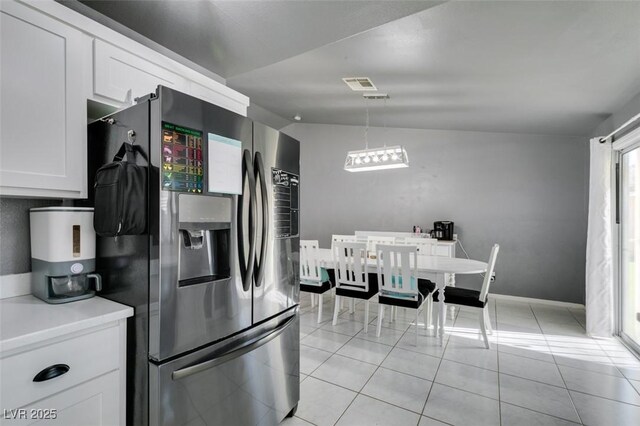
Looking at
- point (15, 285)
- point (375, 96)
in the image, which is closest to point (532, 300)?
point (375, 96)

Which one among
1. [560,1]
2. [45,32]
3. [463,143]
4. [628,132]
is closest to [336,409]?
[45,32]

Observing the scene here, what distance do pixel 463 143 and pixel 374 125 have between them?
1469 mm

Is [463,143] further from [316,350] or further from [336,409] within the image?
[336,409]

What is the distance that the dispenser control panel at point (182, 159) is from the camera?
1.19m

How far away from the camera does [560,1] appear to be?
160 cm

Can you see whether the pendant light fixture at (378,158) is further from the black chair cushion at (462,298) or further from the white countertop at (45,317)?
the white countertop at (45,317)

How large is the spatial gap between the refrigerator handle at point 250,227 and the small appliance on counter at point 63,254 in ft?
2.16

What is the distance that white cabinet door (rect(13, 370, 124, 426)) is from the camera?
3.24 ft

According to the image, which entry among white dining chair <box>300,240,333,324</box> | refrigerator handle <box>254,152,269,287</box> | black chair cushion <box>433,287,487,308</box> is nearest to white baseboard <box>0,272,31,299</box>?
refrigerator handle <box>254,152,269,287</box>

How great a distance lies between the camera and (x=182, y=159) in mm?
1236

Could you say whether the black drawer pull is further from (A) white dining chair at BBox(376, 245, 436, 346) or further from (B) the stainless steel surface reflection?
(A) white dining chair at BBox(376, 245, 436, 346)

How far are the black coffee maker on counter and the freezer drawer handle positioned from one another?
11.7 ft

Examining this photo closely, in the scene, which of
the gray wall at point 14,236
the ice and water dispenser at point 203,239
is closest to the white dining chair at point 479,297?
the ice and water dispenser at point 203,239

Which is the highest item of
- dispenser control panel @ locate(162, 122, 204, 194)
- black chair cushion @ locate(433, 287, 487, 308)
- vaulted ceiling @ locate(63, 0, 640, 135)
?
vaulted ceiling @ locate(63, 0, 640, 135)
